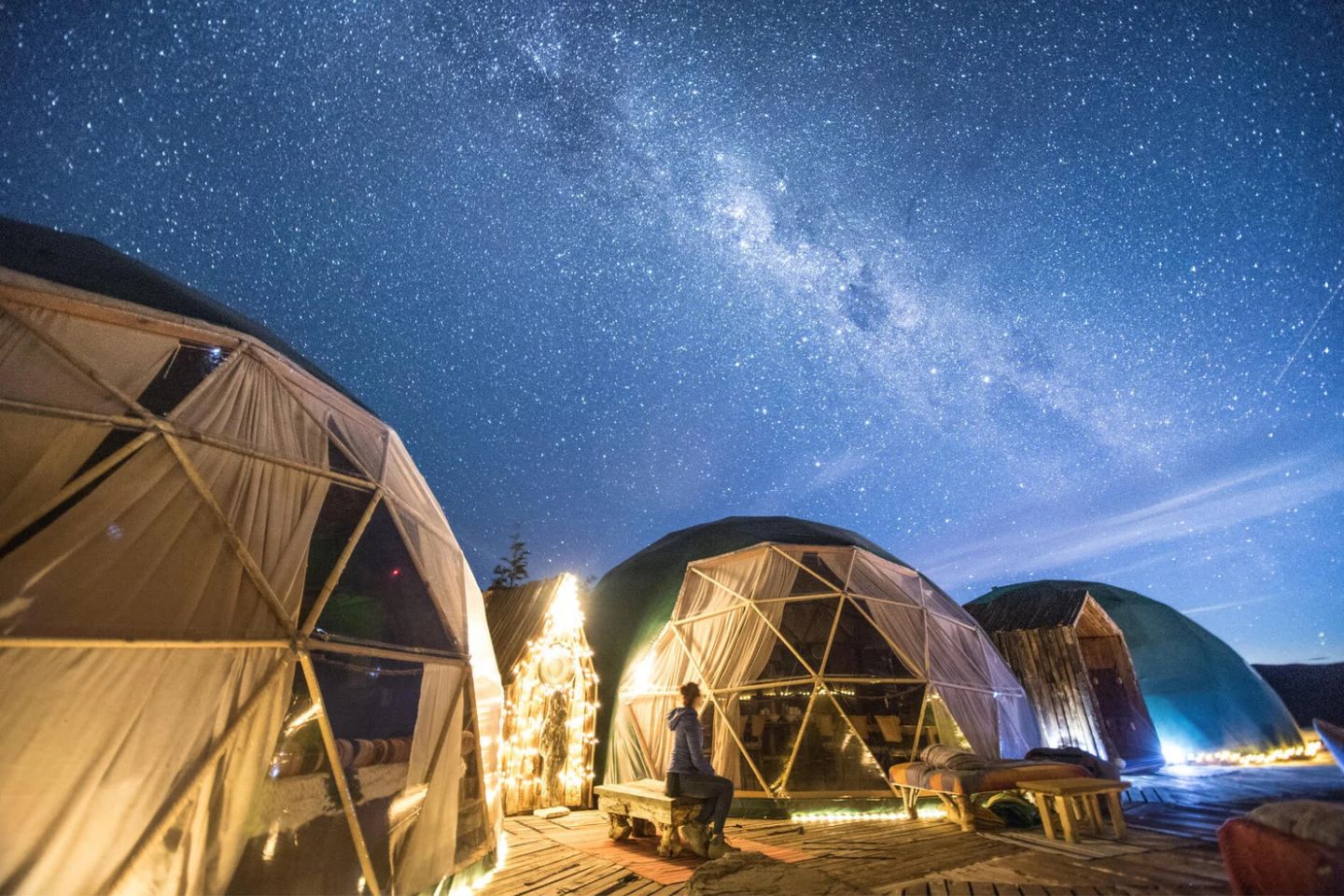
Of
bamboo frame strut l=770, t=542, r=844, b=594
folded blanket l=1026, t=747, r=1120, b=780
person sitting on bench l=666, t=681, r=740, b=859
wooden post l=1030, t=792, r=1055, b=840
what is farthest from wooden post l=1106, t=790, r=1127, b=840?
bamboo frame strut l=770, t=542, r=844, b=594

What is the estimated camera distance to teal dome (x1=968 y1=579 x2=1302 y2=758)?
38.4 ft

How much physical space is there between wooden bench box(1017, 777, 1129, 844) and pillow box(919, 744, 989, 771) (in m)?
0.62

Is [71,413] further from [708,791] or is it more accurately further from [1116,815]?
[1116,815]

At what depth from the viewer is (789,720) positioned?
8.15m

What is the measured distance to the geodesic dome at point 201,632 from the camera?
2.79 m

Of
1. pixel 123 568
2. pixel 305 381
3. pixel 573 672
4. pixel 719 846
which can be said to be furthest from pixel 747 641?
pixel 123 568

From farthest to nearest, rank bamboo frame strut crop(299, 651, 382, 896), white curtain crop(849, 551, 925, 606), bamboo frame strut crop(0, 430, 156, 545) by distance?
white curtain crop(849, 551, 925, 606), bamboo frame strut crop(299, 651, 382, 896), bamboo frame strut crop(0, 430, 156, 545)

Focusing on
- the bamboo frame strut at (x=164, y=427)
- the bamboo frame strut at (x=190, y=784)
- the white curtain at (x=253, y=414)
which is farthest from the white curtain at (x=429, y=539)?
the bamboo frame strut at (x=190, y=784)

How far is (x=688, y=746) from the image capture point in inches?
214

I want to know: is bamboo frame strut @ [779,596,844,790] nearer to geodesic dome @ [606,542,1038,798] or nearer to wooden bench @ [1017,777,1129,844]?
geodesic dome @ [606,542,1038,798]

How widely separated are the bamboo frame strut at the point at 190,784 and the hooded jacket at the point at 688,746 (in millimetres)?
3407

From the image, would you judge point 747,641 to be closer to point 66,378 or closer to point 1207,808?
point 1207,808

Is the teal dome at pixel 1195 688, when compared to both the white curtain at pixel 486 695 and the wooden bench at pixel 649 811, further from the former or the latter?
the white curtain at pixel 486 695

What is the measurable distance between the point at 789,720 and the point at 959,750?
89.1 inches
